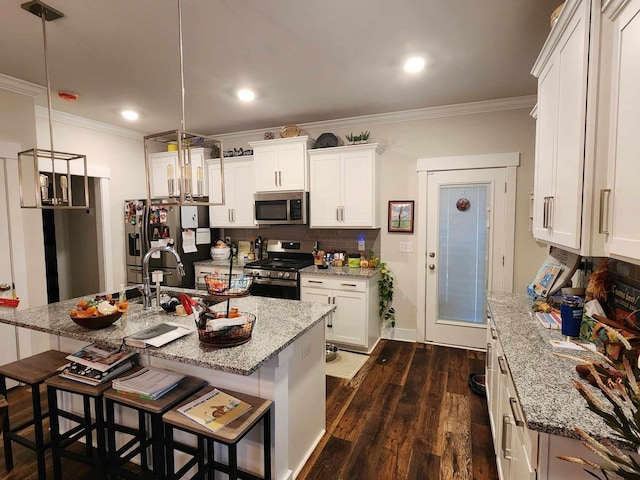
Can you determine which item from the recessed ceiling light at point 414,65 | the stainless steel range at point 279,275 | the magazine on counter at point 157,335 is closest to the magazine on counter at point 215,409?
the magazine on counter at point 157,335

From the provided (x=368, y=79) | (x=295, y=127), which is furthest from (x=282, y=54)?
(x=295, y=127)

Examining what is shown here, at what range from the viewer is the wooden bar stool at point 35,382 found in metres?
1.87

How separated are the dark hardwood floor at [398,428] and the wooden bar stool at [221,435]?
1.74 feet

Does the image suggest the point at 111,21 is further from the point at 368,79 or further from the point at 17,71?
the point at 368,79

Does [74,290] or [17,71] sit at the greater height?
[17,71]

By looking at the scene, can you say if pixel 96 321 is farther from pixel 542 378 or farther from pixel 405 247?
pixel 405 247

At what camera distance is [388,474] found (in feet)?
6.71

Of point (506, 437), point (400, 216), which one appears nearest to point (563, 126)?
point (506, 437)

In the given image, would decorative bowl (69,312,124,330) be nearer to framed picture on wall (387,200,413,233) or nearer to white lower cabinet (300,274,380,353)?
white lower cabinet (300,274,380,353)

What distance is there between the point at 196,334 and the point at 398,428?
1.63 meters

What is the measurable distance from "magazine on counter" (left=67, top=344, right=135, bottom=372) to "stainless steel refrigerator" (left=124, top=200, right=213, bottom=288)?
2323 millimetres

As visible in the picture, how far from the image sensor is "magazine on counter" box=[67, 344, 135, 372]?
182 cm

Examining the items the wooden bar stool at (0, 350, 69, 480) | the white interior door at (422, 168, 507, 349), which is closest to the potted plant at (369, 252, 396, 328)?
the white interior door at (422, 168, 507, 349)

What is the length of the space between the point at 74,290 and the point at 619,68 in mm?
6300
